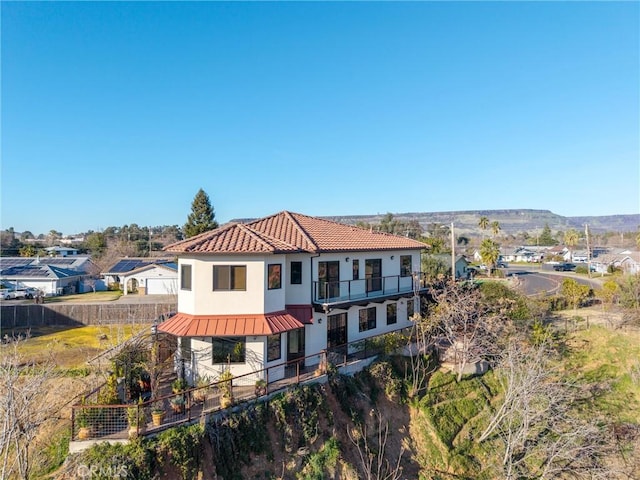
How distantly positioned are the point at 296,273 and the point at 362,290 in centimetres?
481

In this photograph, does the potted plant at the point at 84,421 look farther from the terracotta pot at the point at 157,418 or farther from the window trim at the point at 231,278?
the window trim at the point at 231,278

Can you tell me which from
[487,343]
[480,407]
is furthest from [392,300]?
[480,407]

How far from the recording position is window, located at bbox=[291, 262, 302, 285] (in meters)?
19.9

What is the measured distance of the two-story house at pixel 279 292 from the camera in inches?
649

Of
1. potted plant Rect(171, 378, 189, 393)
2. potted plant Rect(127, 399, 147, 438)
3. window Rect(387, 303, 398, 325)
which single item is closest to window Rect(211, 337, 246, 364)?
potted plant Rect(171, 378, 189, 393)

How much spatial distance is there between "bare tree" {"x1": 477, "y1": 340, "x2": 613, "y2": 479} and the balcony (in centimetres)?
745

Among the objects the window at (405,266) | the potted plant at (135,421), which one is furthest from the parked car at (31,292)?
the window at (405,266)

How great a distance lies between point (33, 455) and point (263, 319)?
888cm

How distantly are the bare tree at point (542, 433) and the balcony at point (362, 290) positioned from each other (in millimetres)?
7451

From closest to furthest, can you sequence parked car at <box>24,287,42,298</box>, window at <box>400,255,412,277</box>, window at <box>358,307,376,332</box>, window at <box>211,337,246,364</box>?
window at <box>211,337,246,364</box> → window at <box>358,307,376,332</box> → window at <box>400,255,412,277</box> → parked car at <box>24,287,42,298</box>

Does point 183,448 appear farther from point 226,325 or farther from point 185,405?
point 226,325

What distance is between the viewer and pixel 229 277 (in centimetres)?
1700

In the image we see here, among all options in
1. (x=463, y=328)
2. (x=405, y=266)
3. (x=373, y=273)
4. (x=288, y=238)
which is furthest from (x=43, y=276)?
(x=463, y=328)

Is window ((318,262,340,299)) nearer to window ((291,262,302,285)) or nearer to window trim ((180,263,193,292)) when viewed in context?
window ((291,262,302,285))
